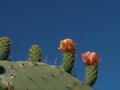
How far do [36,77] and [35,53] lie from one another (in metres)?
0.63

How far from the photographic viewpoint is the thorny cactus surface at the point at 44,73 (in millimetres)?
4438

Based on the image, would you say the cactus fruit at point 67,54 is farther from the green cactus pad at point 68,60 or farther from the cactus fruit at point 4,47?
the cactus fruit at point 4,47

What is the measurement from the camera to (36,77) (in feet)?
15.6

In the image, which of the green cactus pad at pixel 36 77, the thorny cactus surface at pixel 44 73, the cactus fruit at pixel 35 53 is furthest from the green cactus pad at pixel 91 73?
the cactus fruit at pixel 35 53

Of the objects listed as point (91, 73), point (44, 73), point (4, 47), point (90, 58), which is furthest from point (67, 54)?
point (4, 47)

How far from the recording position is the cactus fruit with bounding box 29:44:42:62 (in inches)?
209

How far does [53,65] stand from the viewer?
527cm

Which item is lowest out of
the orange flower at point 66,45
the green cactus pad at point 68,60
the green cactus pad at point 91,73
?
the green cactus pad at point 91,73

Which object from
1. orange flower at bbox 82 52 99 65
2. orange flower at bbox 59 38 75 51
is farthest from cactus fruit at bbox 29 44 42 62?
orange flower at bbox 82 52 99 65

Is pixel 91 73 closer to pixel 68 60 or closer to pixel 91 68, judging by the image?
pixel 91 68

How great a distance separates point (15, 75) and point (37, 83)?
332 mm

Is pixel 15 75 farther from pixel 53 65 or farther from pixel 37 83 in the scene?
pixel 53 65

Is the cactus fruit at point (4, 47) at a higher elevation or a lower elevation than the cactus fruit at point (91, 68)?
higher

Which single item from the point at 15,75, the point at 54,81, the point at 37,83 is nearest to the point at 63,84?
the point at 54,81
